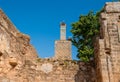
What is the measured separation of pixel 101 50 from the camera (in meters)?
A: 9.05

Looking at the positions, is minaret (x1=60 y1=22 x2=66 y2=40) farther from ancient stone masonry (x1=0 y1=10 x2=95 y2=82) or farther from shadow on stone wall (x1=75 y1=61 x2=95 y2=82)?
shadow on stone wall (x1=75 y1=61 x2=95 y2=82)

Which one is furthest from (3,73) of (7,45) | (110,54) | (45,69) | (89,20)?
(89,20)

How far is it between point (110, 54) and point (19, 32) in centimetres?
325

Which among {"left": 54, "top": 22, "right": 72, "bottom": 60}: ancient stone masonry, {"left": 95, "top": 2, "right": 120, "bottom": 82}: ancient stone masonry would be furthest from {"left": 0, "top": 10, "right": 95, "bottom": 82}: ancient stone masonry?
{"left": 54, "top": 22, "right": 72, "bottom": 60}: ancient stone masonry

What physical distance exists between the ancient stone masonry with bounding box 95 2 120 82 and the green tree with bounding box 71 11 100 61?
351 inches

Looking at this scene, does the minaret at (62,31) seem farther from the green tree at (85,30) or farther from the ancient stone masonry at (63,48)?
the green tree at (85,30)

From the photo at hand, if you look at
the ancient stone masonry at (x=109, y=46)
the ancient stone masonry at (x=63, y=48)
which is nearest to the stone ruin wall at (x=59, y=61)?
the ancient stone masonry at (x=109, y=46)

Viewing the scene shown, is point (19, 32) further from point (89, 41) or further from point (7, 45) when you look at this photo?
point (89, 41)

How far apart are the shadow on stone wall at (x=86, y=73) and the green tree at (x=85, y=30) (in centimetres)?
826

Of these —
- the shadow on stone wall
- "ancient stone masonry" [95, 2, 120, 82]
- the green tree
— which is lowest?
the shadow on stone wall

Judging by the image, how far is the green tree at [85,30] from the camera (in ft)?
62.5

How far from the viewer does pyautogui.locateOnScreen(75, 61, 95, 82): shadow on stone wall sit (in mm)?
10031

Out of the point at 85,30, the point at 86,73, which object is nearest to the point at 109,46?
the point at 86,73

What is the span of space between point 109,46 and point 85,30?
1074 cm
